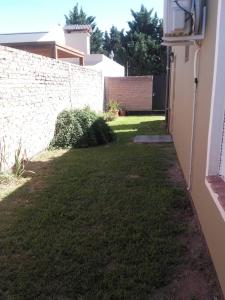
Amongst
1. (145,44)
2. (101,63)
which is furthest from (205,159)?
(145,44)

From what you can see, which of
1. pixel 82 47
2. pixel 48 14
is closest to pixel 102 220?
pixel 82 47

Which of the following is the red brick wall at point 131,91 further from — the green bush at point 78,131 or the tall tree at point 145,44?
the tall tree at point 145,44

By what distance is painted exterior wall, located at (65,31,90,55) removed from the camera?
2220 cm

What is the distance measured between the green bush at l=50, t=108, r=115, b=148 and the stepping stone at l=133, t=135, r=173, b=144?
85 cm

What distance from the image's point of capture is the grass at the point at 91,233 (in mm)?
2883

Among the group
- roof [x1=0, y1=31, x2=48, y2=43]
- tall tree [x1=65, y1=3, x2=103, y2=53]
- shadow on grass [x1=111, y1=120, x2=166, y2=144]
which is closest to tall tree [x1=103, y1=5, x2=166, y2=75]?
tall tree [x1=65, y1=3, x2=103, y2=53]

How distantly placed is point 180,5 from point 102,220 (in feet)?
8.51

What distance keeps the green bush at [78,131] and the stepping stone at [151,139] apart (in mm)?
846

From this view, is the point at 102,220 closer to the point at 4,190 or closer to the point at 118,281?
the point at 118,281

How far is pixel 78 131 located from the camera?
8750 mm

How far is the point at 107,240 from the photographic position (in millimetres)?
3602

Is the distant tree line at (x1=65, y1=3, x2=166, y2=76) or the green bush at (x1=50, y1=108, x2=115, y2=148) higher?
the distant tree line at (x1=65, y1=3, x2=166, y2=76)

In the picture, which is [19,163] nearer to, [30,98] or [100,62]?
[30,98]

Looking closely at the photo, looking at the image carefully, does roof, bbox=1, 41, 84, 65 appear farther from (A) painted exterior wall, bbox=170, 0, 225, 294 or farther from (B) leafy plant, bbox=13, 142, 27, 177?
(A) painted exterior wall, bbox=170, 0, 225, 294
